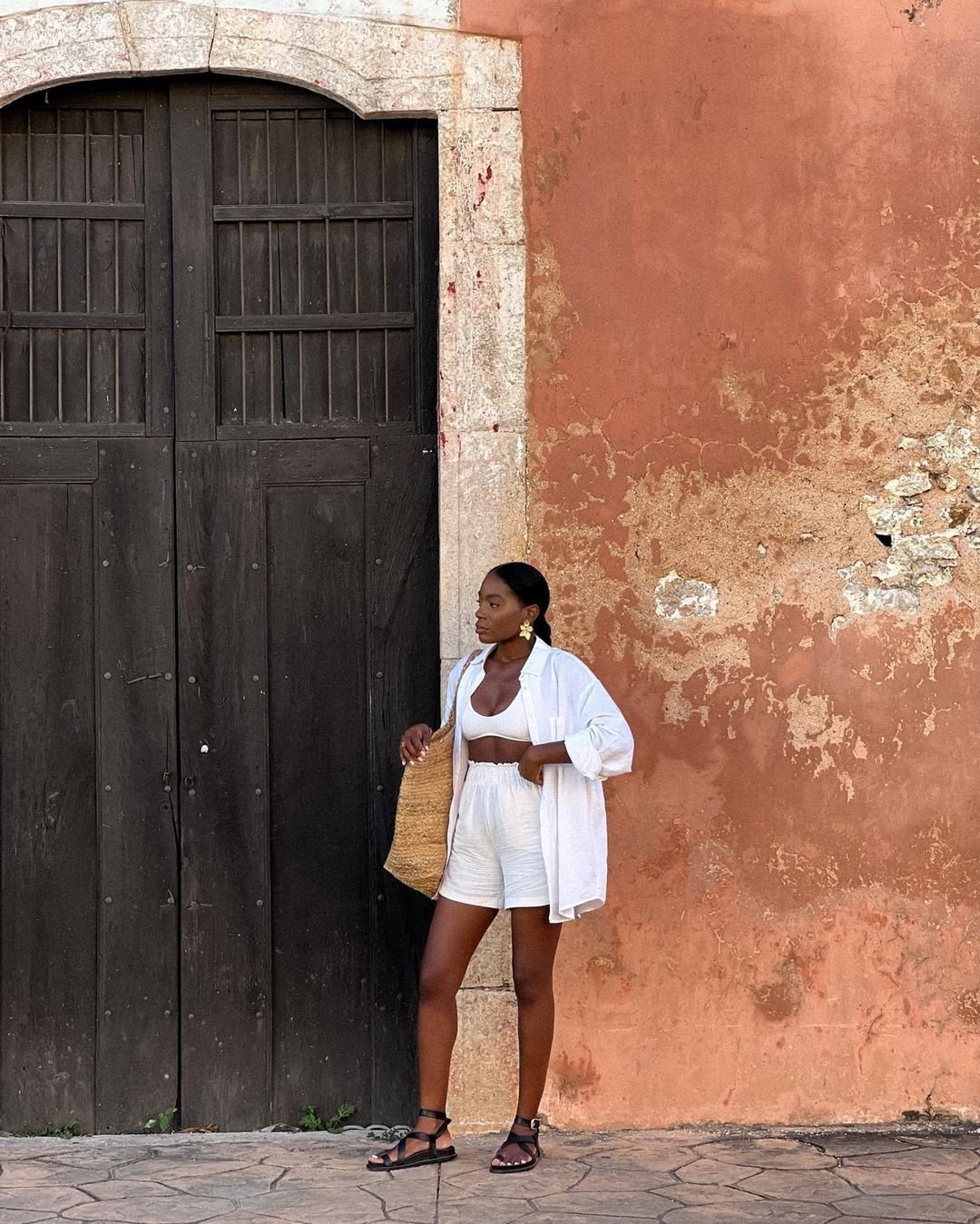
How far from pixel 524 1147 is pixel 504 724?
125 cm

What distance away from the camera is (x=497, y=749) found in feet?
14.9

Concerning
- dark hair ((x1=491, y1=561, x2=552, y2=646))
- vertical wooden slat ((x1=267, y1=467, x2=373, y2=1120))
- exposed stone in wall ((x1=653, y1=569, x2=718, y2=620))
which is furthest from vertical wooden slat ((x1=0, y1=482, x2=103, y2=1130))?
exposed stone in wall ((x1=653, y1=569, x2=718, y2=620))

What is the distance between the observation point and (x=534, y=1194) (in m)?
4.30

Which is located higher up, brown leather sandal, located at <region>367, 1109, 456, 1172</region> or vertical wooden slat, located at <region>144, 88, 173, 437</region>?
vertical wooden slat, located at <region>144, 88, 173, 437</region>

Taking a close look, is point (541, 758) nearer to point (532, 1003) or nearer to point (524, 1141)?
point (532, 1003)

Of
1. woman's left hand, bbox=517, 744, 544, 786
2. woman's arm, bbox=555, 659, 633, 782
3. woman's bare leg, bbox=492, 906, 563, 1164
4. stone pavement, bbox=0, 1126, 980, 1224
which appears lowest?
stone pavement, bbox=0, 1126, 980, 1224

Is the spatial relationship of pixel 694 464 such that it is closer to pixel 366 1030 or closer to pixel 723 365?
pixel 723 365

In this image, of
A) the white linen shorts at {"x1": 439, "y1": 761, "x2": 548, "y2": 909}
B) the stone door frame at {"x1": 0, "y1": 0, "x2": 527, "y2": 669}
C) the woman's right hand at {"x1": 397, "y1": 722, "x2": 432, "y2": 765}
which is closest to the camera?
the white linen shorts at {"x1": 439, "y1": 761, "x2": 548, "y2": 909}

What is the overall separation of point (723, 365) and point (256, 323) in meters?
1.54

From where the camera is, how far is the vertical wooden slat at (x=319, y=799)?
16.8ft

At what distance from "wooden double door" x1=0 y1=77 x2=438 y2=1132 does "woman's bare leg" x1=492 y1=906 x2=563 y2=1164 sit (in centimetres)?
64

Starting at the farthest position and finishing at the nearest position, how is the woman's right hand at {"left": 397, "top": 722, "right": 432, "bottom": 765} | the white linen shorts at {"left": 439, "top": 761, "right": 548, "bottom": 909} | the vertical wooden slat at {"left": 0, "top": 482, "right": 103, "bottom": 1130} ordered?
the vertical wooden slat at {"left": 0, "top": 482, "right": 103, "bottom": 1130} < the woman's right hand at {"left": 397, "top": 722, "right": 432, "bottom": 765} < the white linen shorts at {"left": 439, "top": 761, "right": 548, "bottom": 909}

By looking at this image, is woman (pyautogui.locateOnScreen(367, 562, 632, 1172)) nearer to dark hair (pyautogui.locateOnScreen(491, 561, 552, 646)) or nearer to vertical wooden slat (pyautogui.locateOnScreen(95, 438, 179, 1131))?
dark hair (pyautogui.locateOnScreen(491, 561, 552, 646))

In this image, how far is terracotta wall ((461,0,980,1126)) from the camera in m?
4.97
